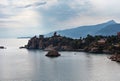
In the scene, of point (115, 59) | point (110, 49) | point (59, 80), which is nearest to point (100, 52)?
point (110, 49)

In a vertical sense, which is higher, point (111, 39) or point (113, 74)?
point (111, 39)

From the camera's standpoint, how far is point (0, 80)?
7619 cm

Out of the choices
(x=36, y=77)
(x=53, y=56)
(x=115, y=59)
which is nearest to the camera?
(x=36, y=77)

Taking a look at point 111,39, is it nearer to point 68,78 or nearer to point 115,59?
point 115,59

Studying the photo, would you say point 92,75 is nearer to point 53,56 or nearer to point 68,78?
point 68,78

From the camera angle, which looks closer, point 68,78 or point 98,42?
point 68,78

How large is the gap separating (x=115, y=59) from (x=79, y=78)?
5364 cm

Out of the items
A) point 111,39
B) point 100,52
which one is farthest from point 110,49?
point 111,39

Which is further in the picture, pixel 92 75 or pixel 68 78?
pixel 92 75

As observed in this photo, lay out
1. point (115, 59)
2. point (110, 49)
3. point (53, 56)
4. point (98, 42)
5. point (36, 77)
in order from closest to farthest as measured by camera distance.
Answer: point (36, 77), point (115, 59), point (53, 56), point (110, 49), point (98, 42)

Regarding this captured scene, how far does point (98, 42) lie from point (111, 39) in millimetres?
11217

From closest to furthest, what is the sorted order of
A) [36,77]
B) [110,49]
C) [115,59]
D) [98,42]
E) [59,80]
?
1. [59,80]
2. [36,77]
3. [115,59]
4. [110,49]
5. [98,42]

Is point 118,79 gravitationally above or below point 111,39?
below

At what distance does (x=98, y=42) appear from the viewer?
194375 mm
